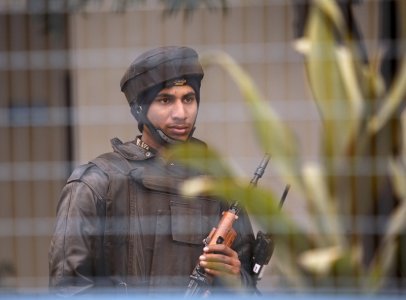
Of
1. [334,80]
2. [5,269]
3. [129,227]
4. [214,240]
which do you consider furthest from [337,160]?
[5,269]

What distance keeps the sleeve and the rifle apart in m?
0.21

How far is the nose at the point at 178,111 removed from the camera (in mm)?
2359

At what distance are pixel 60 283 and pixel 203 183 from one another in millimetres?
376

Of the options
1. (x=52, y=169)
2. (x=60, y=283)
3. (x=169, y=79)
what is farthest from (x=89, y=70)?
(x=60, y=283)

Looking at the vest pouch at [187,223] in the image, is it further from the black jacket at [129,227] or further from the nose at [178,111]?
the nose at [178,111]

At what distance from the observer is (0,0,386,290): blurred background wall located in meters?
2.68

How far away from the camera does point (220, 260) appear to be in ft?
7.67

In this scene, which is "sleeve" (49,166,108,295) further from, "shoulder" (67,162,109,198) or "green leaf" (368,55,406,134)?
"green leaf" (368,55,406,134)

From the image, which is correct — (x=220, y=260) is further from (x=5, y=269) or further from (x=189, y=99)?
(x=5, y=269)

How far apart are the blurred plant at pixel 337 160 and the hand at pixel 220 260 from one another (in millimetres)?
371

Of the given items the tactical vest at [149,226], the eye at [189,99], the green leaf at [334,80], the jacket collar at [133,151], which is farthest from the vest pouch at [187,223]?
the green leaf at [334,80]

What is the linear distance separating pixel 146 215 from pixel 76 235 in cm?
15

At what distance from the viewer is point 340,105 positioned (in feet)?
9.50

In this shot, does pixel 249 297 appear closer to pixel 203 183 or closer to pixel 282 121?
pixel 203 183
